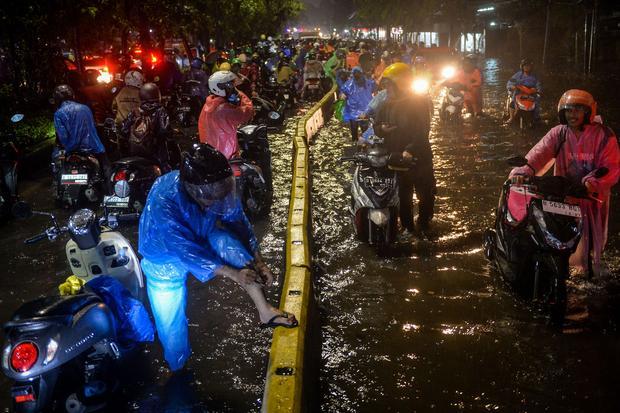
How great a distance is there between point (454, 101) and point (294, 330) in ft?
36.7

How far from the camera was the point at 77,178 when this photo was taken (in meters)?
7.57

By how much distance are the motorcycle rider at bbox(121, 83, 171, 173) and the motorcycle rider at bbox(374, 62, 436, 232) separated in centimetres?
303

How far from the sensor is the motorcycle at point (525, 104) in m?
12.3

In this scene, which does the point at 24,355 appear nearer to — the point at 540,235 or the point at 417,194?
the point at 540,235

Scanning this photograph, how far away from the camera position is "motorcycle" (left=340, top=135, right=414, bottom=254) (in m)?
5.99

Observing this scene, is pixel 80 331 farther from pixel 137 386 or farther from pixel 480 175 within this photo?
pixel 480 175

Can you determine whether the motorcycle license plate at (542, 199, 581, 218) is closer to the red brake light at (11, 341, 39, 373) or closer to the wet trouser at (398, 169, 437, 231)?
the wet trouser at (398, 169, 437, 231)

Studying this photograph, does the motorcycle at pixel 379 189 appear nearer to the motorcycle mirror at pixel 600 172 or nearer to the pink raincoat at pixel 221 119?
the pink raincoat at pixel 221 119

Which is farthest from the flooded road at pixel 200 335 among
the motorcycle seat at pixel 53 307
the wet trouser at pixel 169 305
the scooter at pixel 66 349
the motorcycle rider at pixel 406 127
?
the motorcycle rider at pixel 406 127

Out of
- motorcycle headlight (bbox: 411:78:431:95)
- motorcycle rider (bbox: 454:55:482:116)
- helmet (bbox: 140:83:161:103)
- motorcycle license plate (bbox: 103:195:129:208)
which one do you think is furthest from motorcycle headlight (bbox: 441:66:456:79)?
motorcycle license plate (bbox: 103:195:129:208)

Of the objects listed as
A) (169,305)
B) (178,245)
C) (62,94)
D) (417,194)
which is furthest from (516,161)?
(62,94)

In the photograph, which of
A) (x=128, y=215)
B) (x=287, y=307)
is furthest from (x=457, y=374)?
(x=128, y=215)

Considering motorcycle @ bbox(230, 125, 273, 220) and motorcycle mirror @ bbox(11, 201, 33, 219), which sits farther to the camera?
motorcycle @ bbox(230, 125, 273, 220)

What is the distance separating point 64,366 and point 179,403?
0.93m
